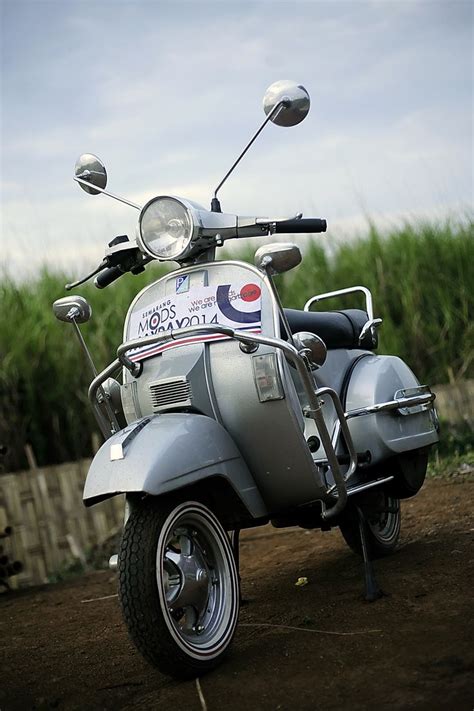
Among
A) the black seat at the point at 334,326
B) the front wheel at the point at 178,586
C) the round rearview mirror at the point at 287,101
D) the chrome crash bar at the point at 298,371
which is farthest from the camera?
the black seat at the point at 334,326

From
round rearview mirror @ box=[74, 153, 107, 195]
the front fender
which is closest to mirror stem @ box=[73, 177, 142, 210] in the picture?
round rearview mirror @ box=[74, 153, 107, 195]

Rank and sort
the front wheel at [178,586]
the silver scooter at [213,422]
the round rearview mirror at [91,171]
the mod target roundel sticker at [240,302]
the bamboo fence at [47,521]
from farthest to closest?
1. the bamboo fence at [47,521]
2. the round rearview mirror at [91,171]
3. the mod target roundel sticker at [240,302]
4. the silver scooter at [213,422]
5. the front wheel at [178,586]

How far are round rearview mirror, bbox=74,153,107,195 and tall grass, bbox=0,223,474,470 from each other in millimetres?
3397

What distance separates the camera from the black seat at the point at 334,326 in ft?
12.7

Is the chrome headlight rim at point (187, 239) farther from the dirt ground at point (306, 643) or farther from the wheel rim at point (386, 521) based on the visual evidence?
the wheel rim at point (386, 521)

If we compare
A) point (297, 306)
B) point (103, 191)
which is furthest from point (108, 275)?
point (297, 306)

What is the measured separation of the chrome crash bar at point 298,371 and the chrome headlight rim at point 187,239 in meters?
0.30

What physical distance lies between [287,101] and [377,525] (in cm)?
199

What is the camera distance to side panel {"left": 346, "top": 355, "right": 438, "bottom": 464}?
12.9ft

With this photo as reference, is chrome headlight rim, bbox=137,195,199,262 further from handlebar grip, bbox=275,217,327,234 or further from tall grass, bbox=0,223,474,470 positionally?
tall grass, bbox=0,223,474,470

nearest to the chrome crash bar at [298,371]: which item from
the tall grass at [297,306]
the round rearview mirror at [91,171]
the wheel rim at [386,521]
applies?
the wheel rim at [386,521]

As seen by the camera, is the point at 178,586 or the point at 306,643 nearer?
the point at 178,586

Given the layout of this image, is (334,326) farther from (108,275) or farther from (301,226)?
(108,275)

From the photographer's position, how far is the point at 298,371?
328 cm
